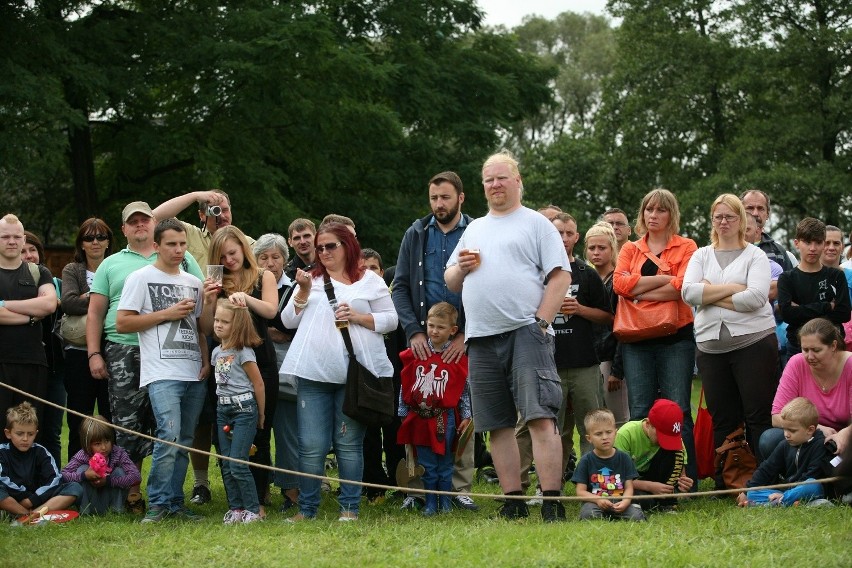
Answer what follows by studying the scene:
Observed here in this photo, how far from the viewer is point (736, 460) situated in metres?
7.80

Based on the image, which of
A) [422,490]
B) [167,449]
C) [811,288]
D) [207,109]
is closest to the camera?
[422,490]

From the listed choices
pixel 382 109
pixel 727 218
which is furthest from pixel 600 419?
pixel 382 109

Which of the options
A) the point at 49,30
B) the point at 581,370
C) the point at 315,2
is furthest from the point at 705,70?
the point at 581,370

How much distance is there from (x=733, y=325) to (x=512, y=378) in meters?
1.77

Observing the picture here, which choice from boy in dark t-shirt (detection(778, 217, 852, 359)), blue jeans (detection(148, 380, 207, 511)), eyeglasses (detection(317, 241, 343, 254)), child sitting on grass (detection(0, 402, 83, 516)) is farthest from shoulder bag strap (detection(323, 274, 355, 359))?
boy in dark t-shirt (detection(778, 217, 852, 359))

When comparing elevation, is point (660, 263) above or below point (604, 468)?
above

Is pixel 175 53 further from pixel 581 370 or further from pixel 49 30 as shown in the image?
pixel 581 370

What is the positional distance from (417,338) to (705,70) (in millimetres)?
23167

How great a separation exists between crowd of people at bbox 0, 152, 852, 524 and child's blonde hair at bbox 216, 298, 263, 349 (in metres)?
0.01

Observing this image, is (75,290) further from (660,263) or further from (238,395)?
(660,263)

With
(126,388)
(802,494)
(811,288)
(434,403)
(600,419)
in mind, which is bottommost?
(802,494)

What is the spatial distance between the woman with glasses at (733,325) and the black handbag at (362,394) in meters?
2.10

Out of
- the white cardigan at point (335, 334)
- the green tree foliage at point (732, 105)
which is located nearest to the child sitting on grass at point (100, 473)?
the white cardigan at point (335, 334)

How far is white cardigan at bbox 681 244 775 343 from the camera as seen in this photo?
7559mm
